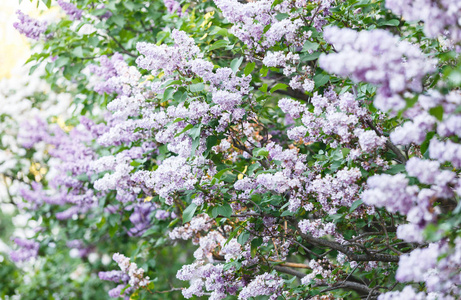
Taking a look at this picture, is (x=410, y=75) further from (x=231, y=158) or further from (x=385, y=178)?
(x=231, y=158)

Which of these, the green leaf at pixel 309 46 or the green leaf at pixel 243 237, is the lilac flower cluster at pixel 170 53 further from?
the green leaf at pixel 243 237

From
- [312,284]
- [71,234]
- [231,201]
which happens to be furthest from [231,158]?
[71,234]

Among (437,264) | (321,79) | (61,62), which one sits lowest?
(437,264)

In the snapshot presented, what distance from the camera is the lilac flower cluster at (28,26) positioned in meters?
4.36

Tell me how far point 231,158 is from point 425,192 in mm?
1923

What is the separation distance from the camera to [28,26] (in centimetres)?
439

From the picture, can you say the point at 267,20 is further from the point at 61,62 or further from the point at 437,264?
the point at 61,62

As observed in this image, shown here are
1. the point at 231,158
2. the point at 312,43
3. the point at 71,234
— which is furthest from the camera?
the point at 71,234

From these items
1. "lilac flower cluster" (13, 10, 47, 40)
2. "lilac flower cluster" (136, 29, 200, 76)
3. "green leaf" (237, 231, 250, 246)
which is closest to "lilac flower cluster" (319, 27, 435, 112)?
"lilac flower cluster" (136, 29, 200, 76)

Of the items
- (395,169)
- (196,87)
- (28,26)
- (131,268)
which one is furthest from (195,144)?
(28,26)

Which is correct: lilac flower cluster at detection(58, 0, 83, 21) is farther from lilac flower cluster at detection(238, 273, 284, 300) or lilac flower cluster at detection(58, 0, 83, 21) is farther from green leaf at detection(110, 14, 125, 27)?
lilac flower cluster at detection(238, 273, 284, 300)

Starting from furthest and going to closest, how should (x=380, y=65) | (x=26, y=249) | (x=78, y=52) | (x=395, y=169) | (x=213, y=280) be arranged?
(x=26, y=249), (x=78, y=52), (x=213, y=280), (x=395, y=169), (x=380, y=65)

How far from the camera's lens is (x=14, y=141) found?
26.6ft

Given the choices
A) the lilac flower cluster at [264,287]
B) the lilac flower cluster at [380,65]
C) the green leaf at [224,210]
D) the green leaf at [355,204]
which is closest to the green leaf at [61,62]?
the green leaf at [224,210]
